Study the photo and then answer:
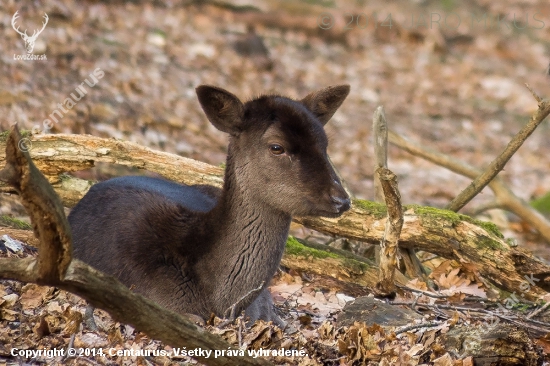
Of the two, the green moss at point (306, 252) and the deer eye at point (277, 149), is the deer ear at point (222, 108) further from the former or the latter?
the green moss at point (306, 252)

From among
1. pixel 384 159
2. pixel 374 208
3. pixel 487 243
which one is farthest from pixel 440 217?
pixel 384 159

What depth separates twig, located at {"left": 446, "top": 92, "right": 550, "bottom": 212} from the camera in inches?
252

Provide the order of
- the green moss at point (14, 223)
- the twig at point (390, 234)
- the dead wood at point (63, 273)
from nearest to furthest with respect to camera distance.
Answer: the dead wood at point (63, 273) < the twig at point (390, 234) < the green moss at point (14, 223)

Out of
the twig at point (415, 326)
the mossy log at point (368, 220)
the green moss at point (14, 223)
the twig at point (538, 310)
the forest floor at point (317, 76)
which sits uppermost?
the forest floor at point (317, 76)

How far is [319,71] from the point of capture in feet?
50.6

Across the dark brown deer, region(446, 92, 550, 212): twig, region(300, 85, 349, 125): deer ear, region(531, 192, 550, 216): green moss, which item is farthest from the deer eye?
region(531, 192, 550, 216): green moss

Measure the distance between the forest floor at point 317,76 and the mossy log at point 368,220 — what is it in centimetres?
74

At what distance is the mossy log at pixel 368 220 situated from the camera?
5969 mm

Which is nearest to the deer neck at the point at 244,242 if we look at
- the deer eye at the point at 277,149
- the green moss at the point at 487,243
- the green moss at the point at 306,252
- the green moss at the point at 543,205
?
the deer eye at the point at 277,149

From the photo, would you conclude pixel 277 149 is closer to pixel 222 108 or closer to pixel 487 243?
pixel 222 108

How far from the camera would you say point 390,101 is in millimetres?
15070

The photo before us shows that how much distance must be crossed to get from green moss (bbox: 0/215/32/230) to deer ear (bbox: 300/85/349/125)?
2.89m

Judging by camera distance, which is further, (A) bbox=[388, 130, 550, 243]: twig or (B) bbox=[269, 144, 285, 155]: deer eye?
(A) bbox=[388, 130, 550, 243]: twig

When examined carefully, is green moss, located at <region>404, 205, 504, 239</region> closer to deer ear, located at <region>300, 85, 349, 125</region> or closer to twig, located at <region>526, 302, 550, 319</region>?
twig, located at <region>526, 302, 550, 319</region>
